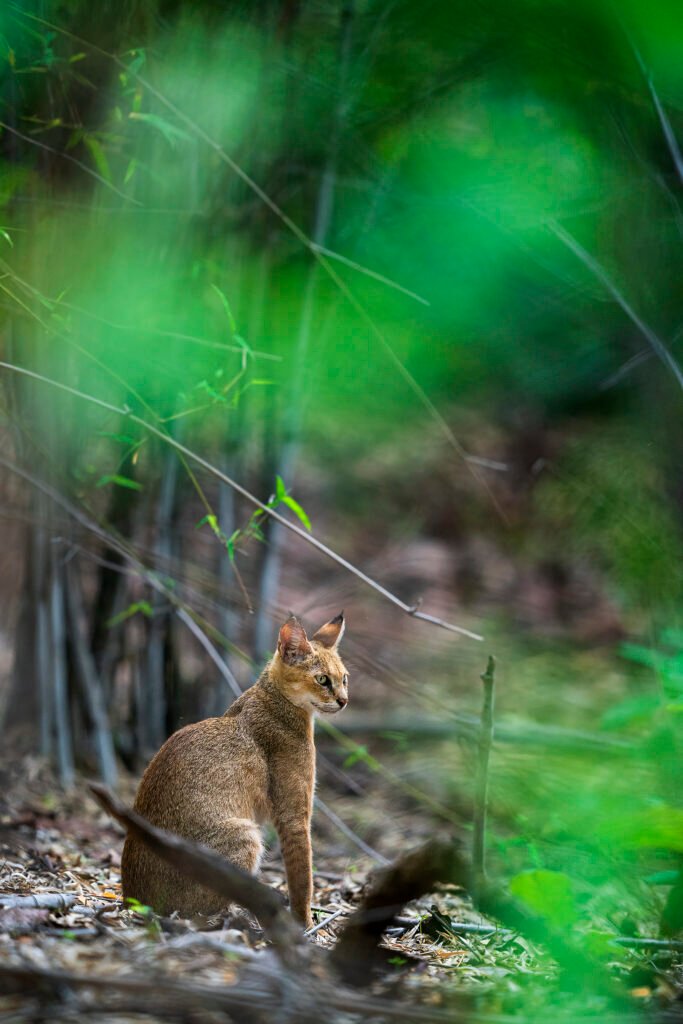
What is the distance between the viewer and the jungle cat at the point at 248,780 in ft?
8.57

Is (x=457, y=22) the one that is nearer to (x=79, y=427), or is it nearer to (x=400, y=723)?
(x=79, y=427)

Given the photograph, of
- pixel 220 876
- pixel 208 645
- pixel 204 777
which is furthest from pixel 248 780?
A: pixel 220 876

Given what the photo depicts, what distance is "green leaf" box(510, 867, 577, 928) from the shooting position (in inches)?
81.3

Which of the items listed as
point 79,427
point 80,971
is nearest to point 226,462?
point 79,427

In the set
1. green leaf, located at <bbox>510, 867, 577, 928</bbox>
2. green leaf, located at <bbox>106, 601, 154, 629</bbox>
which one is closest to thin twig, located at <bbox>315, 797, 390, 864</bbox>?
green leaf, located at <bbox>106, 601, 154, 629</bbox>

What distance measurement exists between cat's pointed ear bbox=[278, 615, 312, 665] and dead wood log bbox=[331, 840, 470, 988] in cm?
95

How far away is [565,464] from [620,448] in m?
0.52

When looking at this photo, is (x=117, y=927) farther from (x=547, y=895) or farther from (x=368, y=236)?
(x=368, y=236)

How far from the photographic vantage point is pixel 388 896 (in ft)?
7.00

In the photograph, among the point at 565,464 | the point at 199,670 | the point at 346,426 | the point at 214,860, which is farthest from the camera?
the point at 346,426

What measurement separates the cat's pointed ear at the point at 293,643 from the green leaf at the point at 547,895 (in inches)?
42.6

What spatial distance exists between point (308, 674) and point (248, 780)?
1.17ft

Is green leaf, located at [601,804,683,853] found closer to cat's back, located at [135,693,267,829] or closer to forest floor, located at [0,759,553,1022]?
forest floor, located at [0,759,553,1022]

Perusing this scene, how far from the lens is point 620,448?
5266mm
